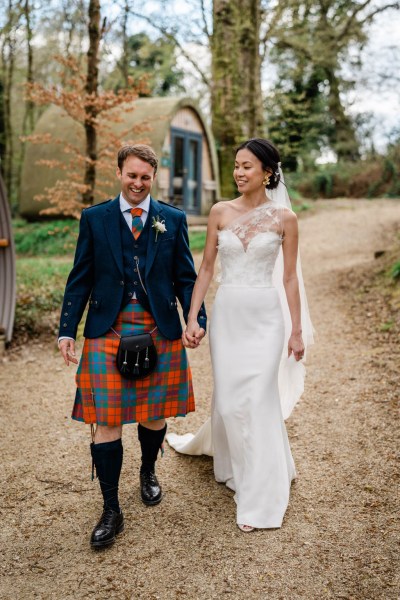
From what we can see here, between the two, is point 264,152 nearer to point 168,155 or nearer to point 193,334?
point 193,334

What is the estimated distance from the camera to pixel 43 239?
13773mm

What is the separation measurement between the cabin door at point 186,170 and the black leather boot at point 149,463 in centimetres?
1175

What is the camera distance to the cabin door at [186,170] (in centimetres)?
1453

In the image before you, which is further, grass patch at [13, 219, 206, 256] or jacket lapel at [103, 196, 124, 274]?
grass patch at [13, 219, 206, 256]

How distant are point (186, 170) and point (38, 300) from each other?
8.14m

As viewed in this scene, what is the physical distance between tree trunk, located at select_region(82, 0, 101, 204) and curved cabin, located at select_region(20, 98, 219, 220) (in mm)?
4873

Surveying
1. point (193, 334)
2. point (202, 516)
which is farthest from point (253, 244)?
point (202, 516)

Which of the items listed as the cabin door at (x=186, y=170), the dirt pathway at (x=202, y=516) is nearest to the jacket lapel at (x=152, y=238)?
the dirt pathway at (x=202, y=516)

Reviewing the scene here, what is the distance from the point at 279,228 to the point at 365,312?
15.3 ft

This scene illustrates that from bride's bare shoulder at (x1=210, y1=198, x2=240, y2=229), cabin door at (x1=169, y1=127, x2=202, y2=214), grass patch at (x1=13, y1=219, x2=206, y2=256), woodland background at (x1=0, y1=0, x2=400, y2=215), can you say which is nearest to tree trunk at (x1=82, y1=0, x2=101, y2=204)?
woodland background at (x1=0, y1=0, x2=400, y2=215)

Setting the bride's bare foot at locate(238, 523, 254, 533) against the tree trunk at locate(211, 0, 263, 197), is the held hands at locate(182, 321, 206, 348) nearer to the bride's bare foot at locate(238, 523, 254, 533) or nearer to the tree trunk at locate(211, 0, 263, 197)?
the bride's bare foot at locate(238, 523, 254, 533)

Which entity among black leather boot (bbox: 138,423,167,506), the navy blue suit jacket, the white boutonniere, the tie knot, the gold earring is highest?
the gold earring

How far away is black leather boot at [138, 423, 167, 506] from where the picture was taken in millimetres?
3213

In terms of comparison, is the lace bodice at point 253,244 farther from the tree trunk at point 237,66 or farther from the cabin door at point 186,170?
the cabin door at point 186,170
